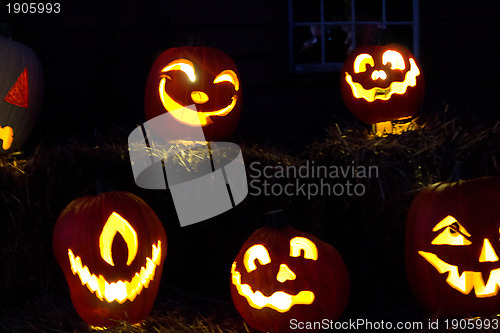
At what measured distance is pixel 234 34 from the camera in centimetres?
412

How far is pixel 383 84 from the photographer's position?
3.02m

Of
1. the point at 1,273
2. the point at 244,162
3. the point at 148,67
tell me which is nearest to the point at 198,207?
the point at 244,162

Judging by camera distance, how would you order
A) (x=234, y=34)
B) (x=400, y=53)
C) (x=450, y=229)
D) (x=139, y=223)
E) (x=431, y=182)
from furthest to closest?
1. (x=234, y=34)
2. (x=400, y=53)
3. (x=431, y=182)
4. (x=139, y=223)
5. (x=450, y=229)

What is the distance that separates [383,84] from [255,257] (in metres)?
1.41

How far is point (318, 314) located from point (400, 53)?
1.73 metres

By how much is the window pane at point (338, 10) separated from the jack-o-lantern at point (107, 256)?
273 centimetres

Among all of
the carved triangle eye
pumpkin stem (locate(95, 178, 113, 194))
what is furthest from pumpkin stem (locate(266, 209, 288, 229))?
the carved triangle eye

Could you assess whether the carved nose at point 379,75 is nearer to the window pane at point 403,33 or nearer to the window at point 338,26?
the window at point 338,26

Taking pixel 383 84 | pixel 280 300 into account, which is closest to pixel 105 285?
pixel 280 300

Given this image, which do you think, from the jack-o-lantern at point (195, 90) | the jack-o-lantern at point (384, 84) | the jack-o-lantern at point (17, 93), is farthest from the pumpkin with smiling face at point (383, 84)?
the jack-o-lantern at point (17, 93)

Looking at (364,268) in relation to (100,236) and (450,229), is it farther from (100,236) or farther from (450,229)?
(100,236)

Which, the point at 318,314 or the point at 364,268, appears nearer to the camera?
the point at 318,314

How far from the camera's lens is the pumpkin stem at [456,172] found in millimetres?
2342

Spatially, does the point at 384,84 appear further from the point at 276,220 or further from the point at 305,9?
the point at 305,9
